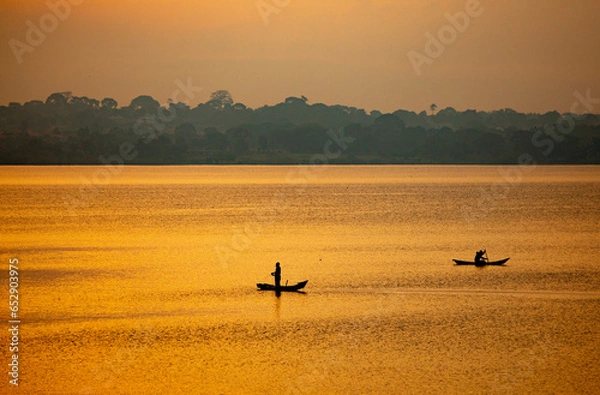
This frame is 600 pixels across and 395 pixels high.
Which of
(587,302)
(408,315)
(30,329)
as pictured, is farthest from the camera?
(587,302)

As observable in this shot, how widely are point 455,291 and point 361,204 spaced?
90.8 meters

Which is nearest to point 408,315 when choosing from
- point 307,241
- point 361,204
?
point 307,241

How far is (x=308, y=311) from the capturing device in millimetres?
44406

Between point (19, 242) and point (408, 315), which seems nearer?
point (408, 315)

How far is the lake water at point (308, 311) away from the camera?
106 feet

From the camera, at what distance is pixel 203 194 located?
593 ft

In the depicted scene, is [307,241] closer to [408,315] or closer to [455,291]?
[455,291]

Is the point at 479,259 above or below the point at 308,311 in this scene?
above

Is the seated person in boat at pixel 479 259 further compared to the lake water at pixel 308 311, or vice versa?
the seated person in boat at pixel 479 259

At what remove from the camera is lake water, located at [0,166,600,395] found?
3225 cm

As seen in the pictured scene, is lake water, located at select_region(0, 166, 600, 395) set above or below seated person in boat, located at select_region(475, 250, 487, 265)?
below

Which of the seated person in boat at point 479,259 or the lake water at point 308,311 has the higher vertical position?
the seated person in boat at point 479,259

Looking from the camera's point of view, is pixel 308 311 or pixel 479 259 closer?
pixel 308 311

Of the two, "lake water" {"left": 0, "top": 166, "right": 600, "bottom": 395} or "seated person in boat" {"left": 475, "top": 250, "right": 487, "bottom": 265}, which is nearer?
"lake water" {"left": 0, "top": 166, "right": 600, "bottom": 395}
